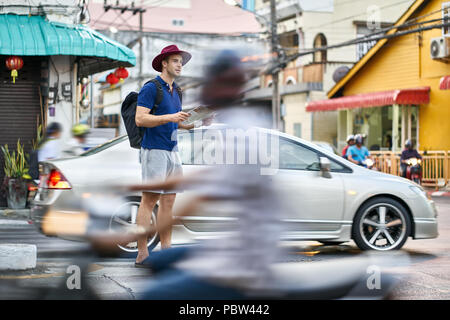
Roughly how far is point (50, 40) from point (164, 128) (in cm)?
880

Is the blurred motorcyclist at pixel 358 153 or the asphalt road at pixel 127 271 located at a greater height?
the blurred motorcyclist at pixel 358 153

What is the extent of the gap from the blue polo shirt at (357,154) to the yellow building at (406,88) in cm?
852

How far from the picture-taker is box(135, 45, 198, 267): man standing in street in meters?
6.02

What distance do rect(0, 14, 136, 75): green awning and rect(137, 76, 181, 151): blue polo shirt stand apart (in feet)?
27.9

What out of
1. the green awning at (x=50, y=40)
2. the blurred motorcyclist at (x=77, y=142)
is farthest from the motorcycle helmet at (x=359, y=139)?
the blurred motorcyclist at (x=77, y=142)

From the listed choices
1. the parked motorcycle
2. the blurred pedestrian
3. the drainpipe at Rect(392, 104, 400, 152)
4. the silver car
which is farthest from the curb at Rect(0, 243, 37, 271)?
the drainpipe at Rect(392, 104, 400, 152)

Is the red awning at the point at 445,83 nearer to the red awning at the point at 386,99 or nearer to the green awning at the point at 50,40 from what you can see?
the red awning at the point at 386,99

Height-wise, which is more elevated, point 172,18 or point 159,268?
point 172,18

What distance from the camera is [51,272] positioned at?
6992mm

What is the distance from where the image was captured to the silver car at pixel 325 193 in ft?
26.6

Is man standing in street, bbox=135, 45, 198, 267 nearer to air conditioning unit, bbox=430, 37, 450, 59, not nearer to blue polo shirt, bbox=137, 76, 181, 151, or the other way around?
blue polo shirt, bbox=137, 76, 181, 151

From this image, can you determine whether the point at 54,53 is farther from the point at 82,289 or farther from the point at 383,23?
the point at 383,23
